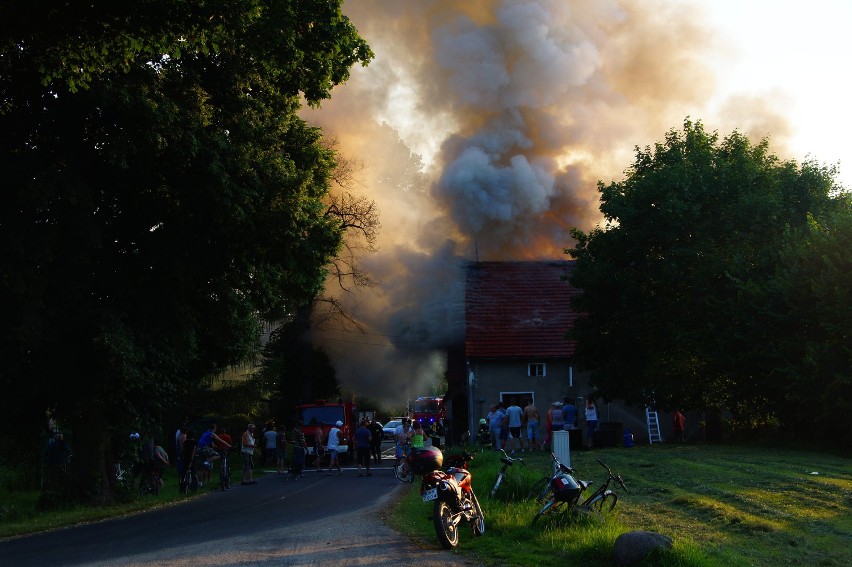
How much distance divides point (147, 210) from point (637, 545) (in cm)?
1491

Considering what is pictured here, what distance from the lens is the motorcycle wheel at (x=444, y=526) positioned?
12500mm

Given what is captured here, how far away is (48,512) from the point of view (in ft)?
69.3

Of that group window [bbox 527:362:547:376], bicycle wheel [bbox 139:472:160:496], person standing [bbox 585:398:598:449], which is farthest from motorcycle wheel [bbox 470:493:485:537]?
window [bbox 527:362:547:376]

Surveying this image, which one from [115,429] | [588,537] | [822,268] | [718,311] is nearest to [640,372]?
[718,311]

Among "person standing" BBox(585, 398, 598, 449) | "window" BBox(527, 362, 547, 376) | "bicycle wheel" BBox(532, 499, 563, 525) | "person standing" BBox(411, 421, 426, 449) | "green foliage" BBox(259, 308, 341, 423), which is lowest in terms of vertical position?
"bicycle wheel" BBox(532, 499, 563, 525)

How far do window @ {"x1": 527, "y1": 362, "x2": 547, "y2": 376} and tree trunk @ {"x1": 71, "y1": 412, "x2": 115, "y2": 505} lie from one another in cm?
2382

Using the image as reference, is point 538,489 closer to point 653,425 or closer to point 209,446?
point 209,446

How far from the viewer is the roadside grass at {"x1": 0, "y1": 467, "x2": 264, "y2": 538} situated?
58.8ft

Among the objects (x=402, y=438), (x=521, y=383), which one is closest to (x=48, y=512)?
(x=402, y=438)

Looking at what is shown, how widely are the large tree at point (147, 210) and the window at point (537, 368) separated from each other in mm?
21407

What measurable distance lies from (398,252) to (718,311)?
59.2 feet

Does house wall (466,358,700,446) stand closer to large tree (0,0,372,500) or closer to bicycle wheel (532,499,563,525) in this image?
large tree (0,0,372,500)

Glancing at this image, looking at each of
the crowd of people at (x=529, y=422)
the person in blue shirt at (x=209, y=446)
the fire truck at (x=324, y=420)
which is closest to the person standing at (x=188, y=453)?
the person in blue shirt at (x=209, y=446)

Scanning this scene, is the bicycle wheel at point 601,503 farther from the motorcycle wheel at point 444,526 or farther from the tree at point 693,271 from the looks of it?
the tree at point 693,271
